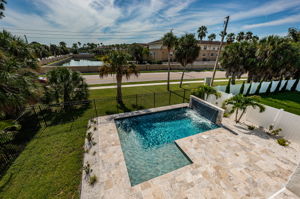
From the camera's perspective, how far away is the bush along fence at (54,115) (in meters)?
6.03

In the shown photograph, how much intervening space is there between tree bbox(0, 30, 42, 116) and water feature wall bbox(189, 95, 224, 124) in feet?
39.7

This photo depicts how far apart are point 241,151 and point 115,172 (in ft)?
21.1

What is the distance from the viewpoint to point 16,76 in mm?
6145

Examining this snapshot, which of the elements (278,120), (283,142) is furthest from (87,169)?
(278,120)

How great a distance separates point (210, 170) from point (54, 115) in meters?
11.8

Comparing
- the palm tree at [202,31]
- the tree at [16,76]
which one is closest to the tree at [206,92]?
the tree at [16,76]

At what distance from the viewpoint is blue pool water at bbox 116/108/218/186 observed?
5.59 m

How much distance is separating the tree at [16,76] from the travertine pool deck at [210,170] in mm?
4243

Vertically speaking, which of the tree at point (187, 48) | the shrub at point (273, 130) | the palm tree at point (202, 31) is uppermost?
the palm tree at point (202, 31)

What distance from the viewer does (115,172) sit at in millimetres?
5074

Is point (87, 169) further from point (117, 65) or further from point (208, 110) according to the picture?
point (208, 110)

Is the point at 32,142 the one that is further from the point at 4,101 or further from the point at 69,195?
the point at 69,195

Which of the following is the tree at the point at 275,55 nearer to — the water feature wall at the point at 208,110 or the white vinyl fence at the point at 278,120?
the white vinyl fence at the point at 278,120

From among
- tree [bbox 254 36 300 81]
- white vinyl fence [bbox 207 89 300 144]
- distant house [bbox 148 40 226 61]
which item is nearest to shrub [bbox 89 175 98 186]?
white vinyl fence [bbox 207 89 300 144]
